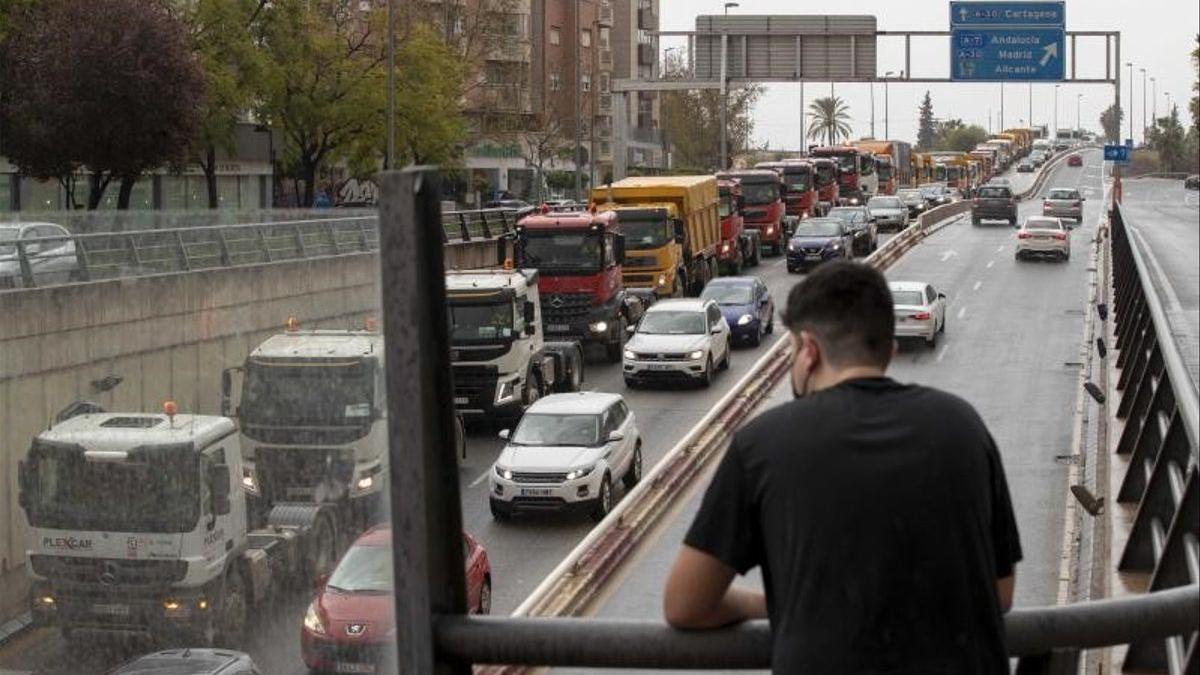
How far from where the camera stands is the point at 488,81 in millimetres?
62969

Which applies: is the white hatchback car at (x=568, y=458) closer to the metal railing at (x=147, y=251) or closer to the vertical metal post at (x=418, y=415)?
the metal railing at (x=147, y=251)

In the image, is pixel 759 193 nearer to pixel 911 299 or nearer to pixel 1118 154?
pixel 1118 154

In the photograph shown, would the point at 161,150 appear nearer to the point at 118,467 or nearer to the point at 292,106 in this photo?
the point at 292,106

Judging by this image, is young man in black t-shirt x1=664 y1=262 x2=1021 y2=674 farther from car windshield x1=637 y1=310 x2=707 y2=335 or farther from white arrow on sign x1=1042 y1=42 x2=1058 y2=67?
white arrow on sign x1=1042 y1=42 x2=1058 y2=67

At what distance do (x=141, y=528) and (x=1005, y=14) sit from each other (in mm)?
44301

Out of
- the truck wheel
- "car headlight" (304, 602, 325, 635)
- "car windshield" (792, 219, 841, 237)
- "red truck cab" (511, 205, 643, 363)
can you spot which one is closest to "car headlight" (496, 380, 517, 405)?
"red truck cab" (511, 205, 643, 363)

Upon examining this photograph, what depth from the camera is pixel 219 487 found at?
7.34m

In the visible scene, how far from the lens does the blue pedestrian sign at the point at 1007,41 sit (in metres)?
50.1

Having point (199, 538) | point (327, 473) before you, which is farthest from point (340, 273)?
point (199, 538)

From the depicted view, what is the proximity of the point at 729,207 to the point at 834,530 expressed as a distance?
48179mm

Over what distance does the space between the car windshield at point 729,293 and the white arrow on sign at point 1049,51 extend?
1565 centimetres

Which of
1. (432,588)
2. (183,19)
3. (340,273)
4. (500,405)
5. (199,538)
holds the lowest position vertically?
(500,405)

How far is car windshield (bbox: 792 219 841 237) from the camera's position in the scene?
5056cm

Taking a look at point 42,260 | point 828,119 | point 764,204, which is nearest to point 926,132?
point 828,119
